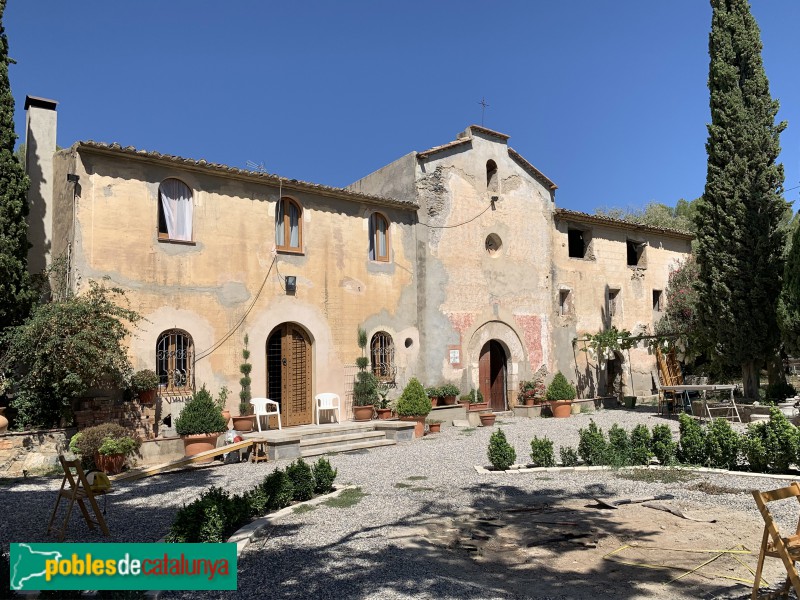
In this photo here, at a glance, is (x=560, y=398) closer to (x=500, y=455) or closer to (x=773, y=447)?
(x=500, y=455)

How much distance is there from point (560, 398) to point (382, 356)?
599cm

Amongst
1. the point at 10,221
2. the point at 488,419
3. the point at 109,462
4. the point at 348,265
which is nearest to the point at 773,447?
the point at 488,419

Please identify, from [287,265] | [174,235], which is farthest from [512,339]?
[174,235]

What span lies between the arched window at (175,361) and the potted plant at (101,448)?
2.31 m

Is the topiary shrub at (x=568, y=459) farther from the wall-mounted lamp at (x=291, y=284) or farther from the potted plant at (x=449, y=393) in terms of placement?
the wall-mounted lamp at (x=291, y=284)

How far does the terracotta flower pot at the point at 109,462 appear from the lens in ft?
34.0

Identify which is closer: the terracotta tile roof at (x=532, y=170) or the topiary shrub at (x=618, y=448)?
the topiary shrub at (x=618, y=448)

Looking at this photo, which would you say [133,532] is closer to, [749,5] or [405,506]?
[405,506]

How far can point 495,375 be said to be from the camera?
19734 mm

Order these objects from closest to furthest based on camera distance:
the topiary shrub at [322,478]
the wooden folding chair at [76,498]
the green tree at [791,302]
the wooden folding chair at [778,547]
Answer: the wooden folding chair at [778,547], the wooden folding chair at [76,498], the topiary shrub at [322,478], the green tree at [791,302]

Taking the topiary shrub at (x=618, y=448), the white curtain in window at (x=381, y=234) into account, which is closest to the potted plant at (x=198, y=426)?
the white curtain in window at (x=381, y=234)

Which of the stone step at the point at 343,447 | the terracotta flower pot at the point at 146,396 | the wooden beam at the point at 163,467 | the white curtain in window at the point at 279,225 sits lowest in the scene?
the stone step at the point at 343,447

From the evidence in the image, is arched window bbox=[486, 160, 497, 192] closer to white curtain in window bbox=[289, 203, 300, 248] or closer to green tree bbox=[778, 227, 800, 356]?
white curtain in window bbox=[289, 203, 300, 248]

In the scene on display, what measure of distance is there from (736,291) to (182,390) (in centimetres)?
1424
